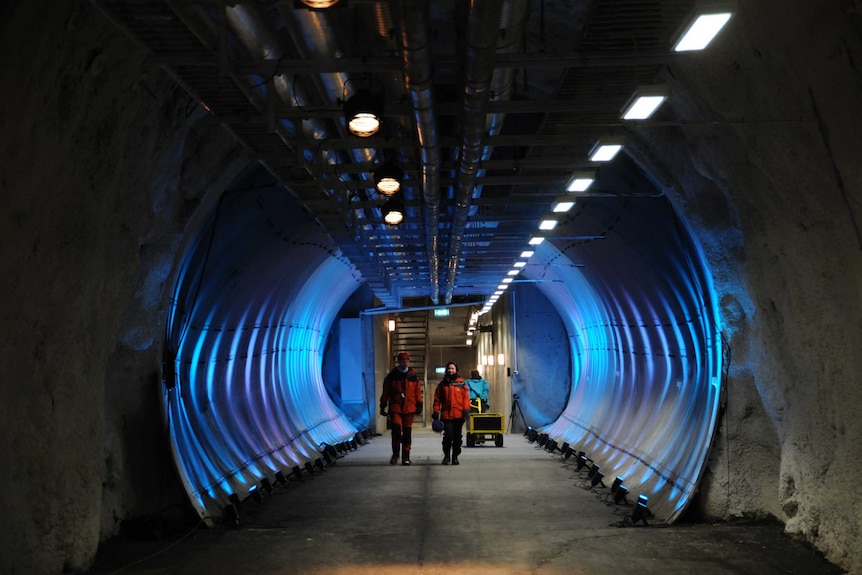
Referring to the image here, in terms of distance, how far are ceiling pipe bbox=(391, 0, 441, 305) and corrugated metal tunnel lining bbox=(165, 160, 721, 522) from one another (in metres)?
2.96

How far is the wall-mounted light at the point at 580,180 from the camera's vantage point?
932 cm

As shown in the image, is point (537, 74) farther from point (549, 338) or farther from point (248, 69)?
point (549, 338)

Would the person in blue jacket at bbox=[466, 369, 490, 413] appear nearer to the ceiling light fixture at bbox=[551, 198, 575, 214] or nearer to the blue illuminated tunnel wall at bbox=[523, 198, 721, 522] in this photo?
the blue illuminated tunnel wall at bbox=[523, 198, 721, 522]

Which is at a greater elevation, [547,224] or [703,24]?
[547,224]

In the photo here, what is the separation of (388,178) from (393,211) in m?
0.93

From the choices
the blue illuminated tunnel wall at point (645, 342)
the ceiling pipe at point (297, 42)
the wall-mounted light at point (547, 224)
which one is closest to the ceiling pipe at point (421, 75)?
the ceiling pipe at point (297, 42)

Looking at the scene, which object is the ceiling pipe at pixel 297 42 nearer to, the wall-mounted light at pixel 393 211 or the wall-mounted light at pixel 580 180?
the wall-mounted light at pixel 393 211

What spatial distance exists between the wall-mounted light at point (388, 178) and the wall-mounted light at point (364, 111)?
2.09 meters

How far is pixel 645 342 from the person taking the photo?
14812 millimetres

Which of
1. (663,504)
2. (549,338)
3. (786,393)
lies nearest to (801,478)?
(786,393)

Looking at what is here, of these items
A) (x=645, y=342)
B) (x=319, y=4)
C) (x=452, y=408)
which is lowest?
(x=452, y=408)

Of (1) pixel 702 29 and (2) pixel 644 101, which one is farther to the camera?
(2) pixel 644 101

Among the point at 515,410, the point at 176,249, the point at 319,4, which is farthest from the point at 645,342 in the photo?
the point at 319,4

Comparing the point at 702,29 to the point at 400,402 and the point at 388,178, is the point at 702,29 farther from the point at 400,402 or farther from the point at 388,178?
the point at 400,402
